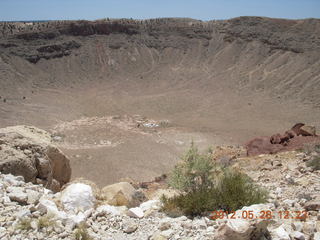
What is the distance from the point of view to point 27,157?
777cm

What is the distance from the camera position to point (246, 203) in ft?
18.5

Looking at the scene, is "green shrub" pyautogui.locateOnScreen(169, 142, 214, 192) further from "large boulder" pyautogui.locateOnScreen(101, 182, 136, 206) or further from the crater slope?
the crater slope

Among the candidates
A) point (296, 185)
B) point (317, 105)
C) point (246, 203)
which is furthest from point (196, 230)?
point (317, 105)

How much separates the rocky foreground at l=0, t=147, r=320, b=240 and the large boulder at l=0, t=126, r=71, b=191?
77cm

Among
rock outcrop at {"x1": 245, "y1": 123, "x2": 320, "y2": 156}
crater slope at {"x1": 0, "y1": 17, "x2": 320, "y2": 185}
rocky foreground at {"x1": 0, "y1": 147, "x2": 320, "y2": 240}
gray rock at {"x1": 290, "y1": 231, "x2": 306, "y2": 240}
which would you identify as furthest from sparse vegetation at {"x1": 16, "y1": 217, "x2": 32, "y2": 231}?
rock outcrop at {"x1": 245, "y1": 123, "x2": 320, "y2": 156}

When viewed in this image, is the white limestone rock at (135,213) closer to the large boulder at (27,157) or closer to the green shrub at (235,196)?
the green shrub at (235,196)

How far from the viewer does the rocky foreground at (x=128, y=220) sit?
4414 mm

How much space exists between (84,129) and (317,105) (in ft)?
77.5

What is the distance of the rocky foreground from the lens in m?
4.41

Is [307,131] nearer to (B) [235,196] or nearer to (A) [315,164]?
(A) [315,164]

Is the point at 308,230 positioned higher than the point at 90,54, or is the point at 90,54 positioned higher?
the point at 90,54

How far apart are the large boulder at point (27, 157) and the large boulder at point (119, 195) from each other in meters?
1.62

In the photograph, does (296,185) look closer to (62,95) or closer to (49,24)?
(62,95)

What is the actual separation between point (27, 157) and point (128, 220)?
12.0 feet
